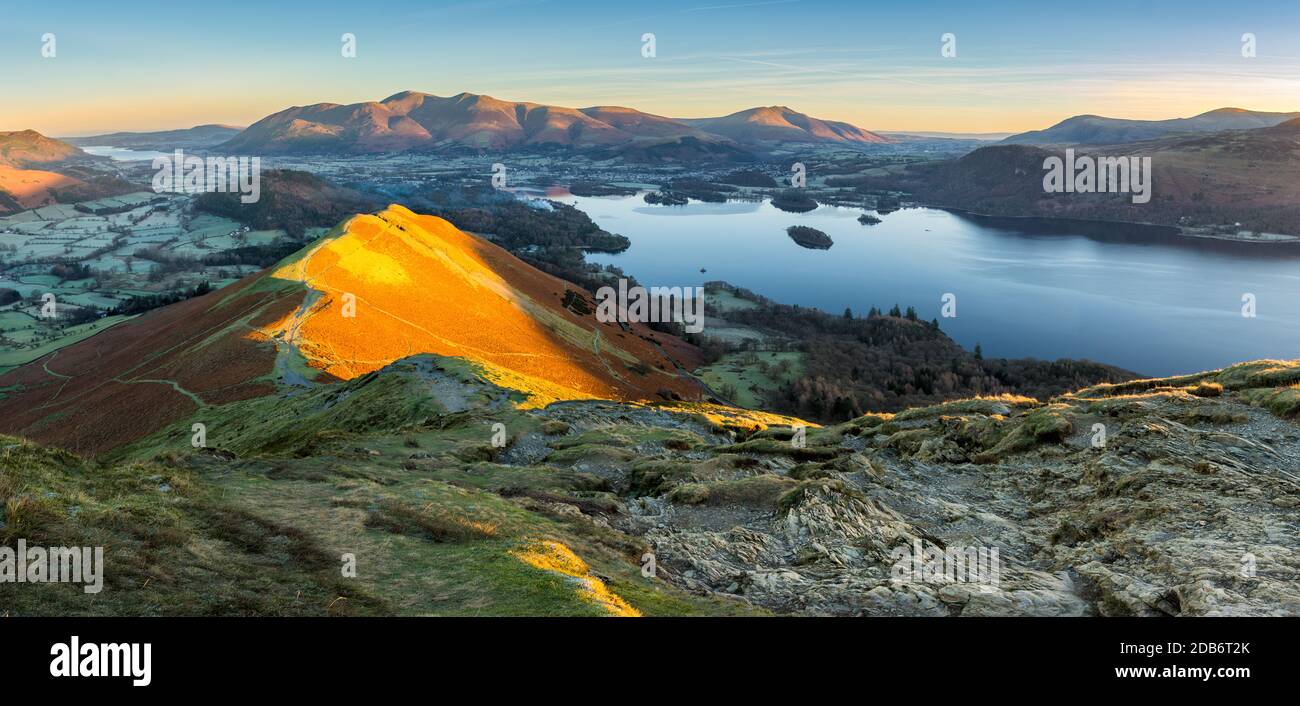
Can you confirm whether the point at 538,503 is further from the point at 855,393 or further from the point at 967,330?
the point at 967,330

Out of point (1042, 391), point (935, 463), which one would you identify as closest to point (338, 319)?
point (935, 463)

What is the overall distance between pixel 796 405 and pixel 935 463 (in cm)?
7382

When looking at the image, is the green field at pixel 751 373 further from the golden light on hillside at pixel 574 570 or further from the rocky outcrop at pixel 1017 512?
the golden light on hillside at pixel 574 570

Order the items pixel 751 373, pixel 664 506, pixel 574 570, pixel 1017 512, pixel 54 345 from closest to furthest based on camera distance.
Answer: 1. pixel 574 570
2. pixel 1017 512
3. pixel 664 506
4. pixel 54 345
5. pixel 751 373

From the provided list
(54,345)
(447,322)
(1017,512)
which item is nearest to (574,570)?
(1017,512)

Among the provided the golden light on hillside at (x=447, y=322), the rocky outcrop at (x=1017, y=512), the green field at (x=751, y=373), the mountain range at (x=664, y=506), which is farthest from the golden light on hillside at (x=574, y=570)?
the green field at (x=751, y=373)

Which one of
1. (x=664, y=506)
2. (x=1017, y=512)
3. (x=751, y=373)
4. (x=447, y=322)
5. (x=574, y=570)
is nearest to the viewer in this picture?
(x=574, y=570)

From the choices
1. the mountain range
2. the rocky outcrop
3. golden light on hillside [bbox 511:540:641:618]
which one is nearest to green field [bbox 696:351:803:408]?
the mountain range

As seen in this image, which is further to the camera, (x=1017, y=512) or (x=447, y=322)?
(x=447, y=322)

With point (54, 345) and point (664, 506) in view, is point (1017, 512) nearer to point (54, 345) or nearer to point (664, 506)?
point (664, 506)

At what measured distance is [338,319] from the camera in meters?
74.6

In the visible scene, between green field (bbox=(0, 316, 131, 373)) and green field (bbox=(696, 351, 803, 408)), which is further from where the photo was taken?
green field (bbox=(696, 351, 803, 408))

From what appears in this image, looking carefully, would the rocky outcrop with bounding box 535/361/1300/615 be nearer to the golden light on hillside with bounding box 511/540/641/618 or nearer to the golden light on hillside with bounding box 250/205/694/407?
the golden light on hillside with bounding box 511/540/641/618
